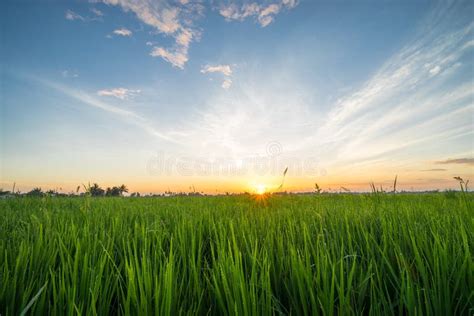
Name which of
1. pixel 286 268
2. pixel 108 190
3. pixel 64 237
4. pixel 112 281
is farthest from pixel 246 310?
pixel 108 190

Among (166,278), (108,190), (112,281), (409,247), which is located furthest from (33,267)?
(108,190)

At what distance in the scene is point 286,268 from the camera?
51.7 inches

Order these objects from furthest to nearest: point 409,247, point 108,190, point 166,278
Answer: point 108,190 → point 409,247 → point 166,278

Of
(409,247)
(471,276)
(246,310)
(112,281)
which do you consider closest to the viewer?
(246,310)

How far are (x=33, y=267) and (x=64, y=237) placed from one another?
52 cm

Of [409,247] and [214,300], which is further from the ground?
[409,247]

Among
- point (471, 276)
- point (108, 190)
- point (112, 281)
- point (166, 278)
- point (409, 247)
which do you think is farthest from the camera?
point (108, 190)

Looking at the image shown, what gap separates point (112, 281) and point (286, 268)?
32.1 inches

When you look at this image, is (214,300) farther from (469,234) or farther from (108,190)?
(108,190)

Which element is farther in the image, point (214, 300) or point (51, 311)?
point (214, 300)

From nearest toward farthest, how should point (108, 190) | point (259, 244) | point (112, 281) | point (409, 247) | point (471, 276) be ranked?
point (471, 276)
point (112, 281)
point (409, 247)
point (259, 244)
point (108, 190)

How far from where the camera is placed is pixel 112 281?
1.31 m

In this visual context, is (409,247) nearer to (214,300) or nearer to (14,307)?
(214,300)

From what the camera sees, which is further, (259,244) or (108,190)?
(108,190)
